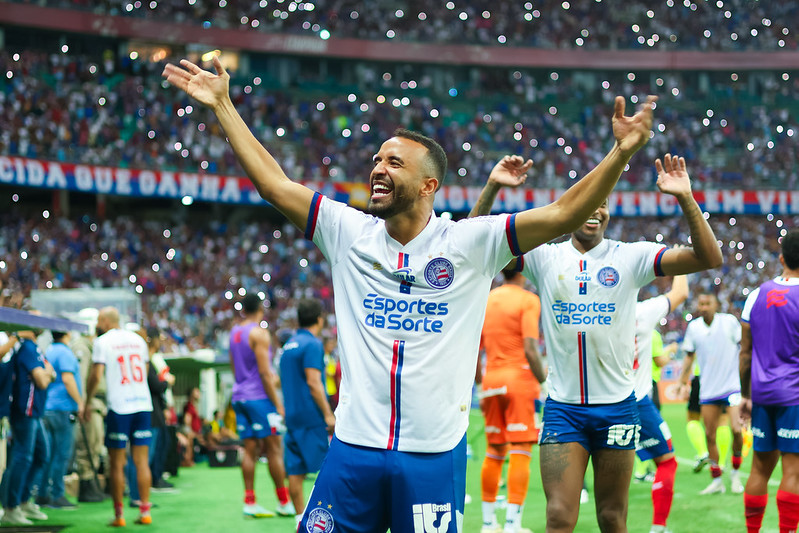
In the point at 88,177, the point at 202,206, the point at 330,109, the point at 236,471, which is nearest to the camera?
the point at 236,471

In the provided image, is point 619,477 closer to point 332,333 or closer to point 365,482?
point 365,482

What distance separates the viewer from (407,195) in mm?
3514

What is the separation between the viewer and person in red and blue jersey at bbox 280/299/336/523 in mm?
8695

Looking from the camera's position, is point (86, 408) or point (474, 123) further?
point (474, 123)

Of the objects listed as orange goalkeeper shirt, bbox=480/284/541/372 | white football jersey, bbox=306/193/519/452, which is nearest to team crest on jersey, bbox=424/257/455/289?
white football jersey, bbox=306/193/519/452

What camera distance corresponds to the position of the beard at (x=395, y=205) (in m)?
3.45

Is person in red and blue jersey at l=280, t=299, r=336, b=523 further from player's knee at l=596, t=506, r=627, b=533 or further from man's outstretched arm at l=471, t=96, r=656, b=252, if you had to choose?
man's outstretched arm at l=471, t=96, r=656, b=252

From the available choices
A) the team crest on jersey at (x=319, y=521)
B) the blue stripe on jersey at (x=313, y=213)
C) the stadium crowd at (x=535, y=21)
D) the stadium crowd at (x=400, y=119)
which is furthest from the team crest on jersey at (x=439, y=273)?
the stadium crowd at (x=535, y=21)

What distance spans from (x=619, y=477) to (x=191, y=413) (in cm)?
1307

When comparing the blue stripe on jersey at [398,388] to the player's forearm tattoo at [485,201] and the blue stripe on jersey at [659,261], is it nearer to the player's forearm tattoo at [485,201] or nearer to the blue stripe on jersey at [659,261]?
the player's forearm tattoo at [485,201]

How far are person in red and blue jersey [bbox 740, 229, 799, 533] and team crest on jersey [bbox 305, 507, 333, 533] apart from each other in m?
3.90

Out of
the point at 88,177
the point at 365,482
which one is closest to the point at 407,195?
the point at 365,482

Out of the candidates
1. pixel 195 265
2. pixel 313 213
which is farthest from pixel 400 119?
pixel 313 213

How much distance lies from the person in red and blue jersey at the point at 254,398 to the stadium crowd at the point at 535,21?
34642mm
